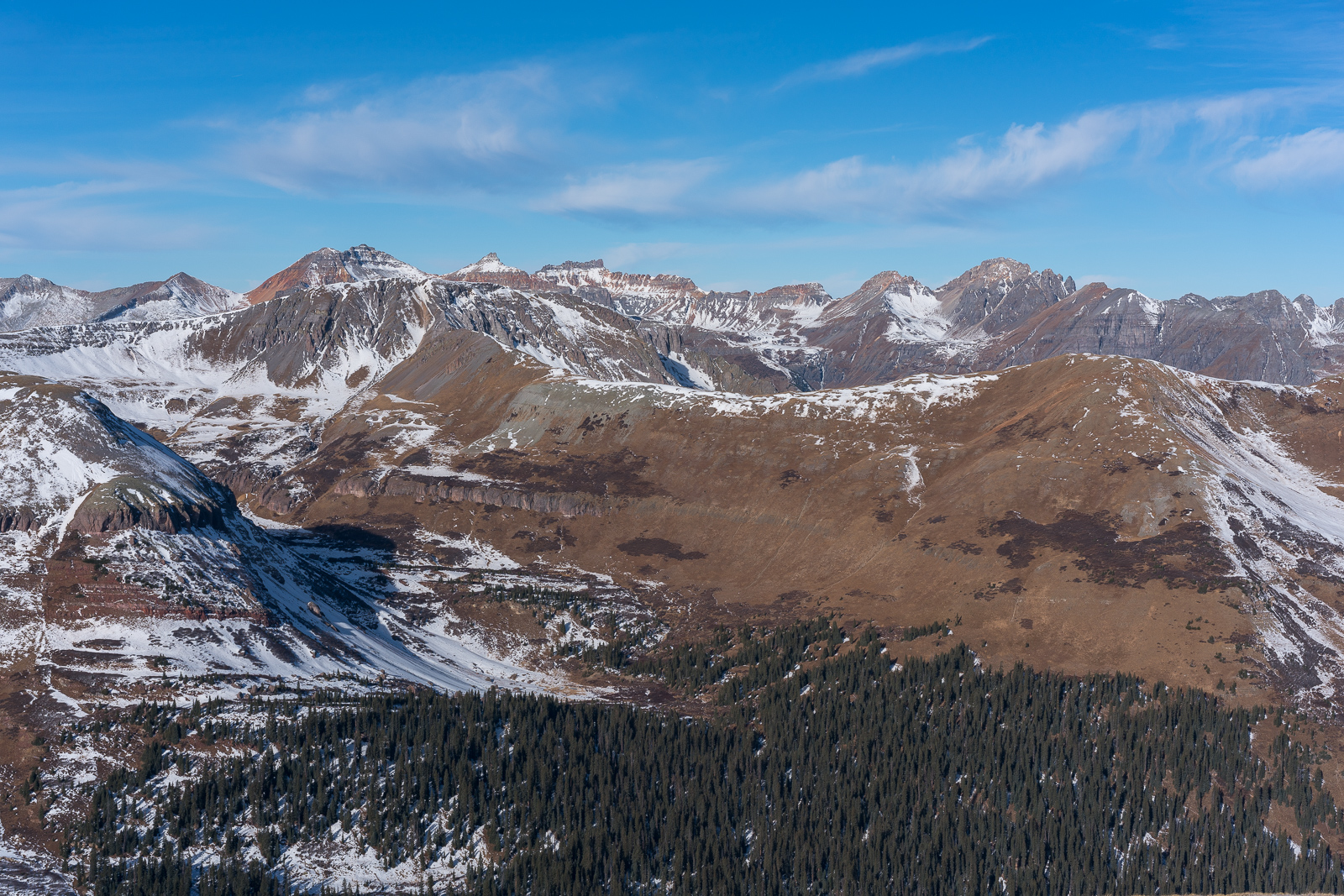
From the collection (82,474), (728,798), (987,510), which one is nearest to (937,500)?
(987,510)

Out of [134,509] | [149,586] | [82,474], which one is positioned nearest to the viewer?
[149,586]

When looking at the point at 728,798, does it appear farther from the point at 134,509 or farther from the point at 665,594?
the point at 134,509

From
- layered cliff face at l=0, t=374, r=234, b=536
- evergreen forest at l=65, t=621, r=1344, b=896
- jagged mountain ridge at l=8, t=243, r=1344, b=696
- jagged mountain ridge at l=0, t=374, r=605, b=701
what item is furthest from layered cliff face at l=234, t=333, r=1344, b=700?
layered cliff face at l=0, t=374, r=234, b=536

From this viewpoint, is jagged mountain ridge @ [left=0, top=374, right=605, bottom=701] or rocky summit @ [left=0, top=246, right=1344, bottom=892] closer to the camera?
rocky summit @ [left=0, top=246, right=1344, bottom=892]

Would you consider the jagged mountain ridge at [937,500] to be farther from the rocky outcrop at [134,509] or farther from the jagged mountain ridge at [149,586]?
the rocky outcrop at [134,509]

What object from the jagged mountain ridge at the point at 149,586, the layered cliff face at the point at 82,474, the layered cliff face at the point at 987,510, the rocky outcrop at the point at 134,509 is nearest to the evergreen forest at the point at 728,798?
the jagged mountain ridge at the point at 149,586

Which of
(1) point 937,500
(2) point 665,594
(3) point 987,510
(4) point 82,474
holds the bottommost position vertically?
(2) point 665,594

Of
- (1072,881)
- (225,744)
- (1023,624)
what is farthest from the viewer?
(1023,624)

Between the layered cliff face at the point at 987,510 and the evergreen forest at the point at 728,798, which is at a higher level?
the layered cliff face at the point at 987,510

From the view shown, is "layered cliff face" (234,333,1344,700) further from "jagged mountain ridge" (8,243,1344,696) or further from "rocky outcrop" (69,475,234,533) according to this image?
"rocky outcrop" (69,475,234,533)

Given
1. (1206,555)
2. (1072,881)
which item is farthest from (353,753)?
(1206,555)

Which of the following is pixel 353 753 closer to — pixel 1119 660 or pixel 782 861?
pixel 782 861
